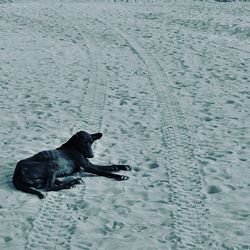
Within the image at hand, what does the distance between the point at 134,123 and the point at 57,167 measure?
304cm

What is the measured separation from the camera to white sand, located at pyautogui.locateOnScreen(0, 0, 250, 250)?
20.1ft

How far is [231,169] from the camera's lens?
7.85 m

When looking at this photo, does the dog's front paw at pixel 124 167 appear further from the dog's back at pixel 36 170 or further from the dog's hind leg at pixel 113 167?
the dog's back at pixel 36 170

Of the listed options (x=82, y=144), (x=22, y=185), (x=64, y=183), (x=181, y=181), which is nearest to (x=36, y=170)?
(x=22, y=185)

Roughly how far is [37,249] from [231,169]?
3.43 m

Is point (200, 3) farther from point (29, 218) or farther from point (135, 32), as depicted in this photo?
point (29, 218)

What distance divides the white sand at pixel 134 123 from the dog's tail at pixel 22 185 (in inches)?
3.1

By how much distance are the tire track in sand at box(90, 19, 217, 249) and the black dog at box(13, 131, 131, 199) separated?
80 centimetres

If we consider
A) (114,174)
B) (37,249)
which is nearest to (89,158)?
(114,174)

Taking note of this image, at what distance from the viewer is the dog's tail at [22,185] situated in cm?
675

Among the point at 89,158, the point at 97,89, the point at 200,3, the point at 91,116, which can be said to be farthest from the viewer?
the point at 200,3

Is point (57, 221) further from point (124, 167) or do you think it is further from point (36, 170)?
point (124, 167)

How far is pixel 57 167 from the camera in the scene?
712cm

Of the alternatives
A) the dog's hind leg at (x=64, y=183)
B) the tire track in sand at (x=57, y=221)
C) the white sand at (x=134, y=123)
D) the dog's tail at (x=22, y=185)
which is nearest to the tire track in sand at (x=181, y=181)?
the white sand at (x=134, y=123)
